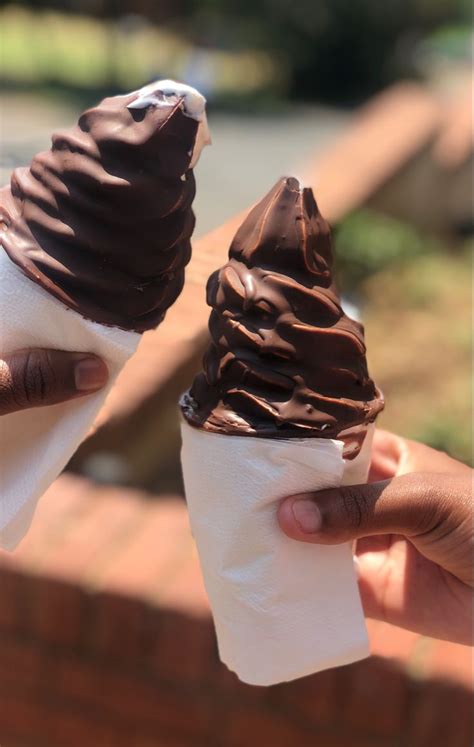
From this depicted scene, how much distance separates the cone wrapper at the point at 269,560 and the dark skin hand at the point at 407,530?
0.04m

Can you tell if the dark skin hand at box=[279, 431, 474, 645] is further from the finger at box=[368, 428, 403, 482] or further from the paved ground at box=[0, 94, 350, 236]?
the paved ground at box=[0, 94, 350, 236]

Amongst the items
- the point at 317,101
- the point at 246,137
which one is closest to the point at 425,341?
the point at 246,137

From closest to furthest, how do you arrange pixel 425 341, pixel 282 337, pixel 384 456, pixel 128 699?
pixel 282 337
pixel 384 456
pixel 128 699
pixel 425 341

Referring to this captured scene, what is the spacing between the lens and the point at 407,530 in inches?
50.8

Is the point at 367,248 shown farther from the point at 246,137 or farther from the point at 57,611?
the point at 57,611

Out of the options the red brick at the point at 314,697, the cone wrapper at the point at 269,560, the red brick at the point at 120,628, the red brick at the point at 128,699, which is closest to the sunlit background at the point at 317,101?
the cone wrapper at the point at 269,560

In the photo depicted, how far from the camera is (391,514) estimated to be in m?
1.25

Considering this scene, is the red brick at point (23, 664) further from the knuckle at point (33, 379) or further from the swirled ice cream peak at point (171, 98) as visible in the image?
the swirled ice cream peak at point (171, 98)

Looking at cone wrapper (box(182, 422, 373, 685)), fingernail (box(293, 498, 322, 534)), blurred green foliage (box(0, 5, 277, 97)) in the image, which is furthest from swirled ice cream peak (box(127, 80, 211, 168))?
blurred green foliage (box(0, 5, 277, 97))

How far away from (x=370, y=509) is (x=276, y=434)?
179 mm

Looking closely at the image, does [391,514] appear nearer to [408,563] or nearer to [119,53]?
[408,563]

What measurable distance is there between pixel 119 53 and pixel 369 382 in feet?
39.9

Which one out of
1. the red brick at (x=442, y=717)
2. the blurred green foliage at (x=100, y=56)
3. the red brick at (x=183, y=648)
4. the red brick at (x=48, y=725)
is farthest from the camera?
the blurred green foliage at (x=100, y=56)

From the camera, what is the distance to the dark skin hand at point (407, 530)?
120 cm
